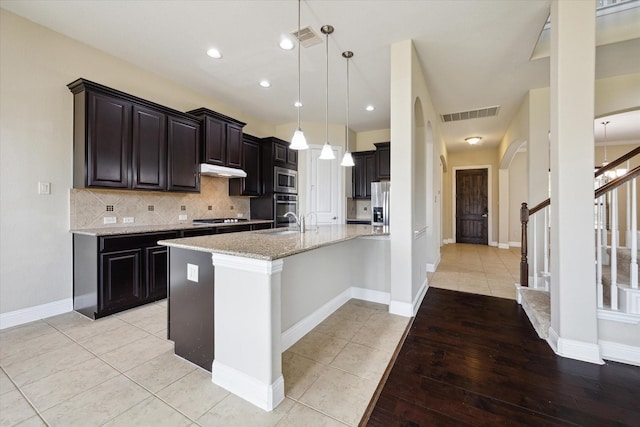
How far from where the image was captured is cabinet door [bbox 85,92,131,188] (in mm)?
2785

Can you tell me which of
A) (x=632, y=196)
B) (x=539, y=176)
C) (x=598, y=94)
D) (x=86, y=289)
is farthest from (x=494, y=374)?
(x=598, y=94)

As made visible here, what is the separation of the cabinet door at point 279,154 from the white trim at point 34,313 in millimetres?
3469

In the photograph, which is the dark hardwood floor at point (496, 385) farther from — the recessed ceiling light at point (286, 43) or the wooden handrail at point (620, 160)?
the recessed ceiling light at point (286, 43)

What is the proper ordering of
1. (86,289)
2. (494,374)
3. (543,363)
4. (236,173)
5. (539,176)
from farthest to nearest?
1. (236,173)
2. (539,176)
3. (86,289)
4. (543,363)
5. (494,374)

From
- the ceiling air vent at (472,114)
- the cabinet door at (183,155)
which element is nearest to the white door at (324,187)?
the ceiling air vent at (472,114)

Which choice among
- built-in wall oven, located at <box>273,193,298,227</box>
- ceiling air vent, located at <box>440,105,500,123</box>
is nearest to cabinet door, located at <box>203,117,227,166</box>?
built-in wall oven, located at <box>273,193,298,227</box>

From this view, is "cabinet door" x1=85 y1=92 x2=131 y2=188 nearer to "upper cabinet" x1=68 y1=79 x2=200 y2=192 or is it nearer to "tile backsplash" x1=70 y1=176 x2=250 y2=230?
"upper cabinet" x1=68 y1=79 x2=200 y2=192

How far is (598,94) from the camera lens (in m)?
3.53

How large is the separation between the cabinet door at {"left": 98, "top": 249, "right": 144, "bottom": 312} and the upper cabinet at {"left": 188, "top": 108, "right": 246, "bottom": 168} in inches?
66.6

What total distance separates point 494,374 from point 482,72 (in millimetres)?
3548

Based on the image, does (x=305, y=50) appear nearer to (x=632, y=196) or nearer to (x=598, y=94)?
(x=632, y=196)

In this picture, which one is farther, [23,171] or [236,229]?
[236,229]

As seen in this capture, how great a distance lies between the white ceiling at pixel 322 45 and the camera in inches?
94.4

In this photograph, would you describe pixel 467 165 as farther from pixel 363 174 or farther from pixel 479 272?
pixel 479 272
